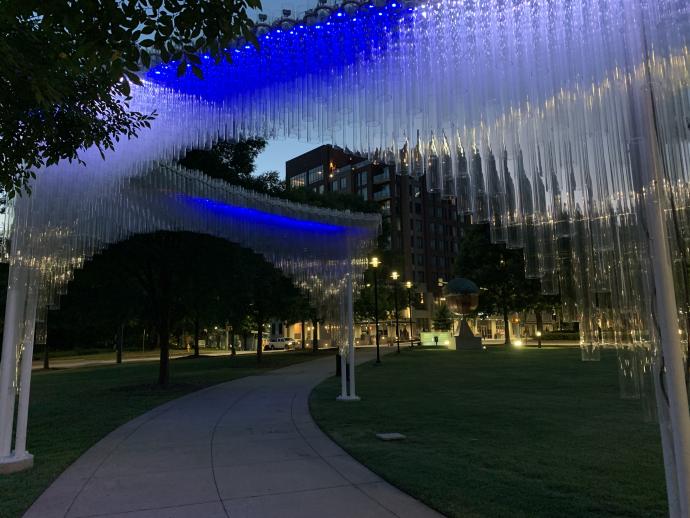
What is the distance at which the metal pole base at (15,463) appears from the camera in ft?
23.5

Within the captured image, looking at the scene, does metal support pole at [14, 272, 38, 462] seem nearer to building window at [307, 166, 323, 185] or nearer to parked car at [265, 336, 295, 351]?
parked car at [265, 336, 295, 351]

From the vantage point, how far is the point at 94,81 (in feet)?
17.9

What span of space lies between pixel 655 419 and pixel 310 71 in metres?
4.23

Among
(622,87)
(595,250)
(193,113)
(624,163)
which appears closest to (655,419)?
(595,250)

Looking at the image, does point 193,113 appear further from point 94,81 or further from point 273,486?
point 273,486

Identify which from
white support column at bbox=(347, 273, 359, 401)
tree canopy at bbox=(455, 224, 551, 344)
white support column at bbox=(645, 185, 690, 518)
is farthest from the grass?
tree canopy at bbox=(455, 224, 551, 344)

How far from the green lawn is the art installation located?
2301 millimetres

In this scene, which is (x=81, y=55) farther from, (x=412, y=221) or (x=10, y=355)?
(x=412, y=221)

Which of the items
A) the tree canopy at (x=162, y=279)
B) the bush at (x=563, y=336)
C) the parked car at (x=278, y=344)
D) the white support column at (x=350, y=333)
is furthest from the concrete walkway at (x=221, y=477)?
the parked car at (x=278, y=344)

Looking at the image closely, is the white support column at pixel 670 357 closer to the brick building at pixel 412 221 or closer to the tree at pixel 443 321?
the tree at pixel 443 321

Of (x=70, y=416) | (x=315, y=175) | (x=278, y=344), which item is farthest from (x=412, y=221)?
(x=70, y=416)

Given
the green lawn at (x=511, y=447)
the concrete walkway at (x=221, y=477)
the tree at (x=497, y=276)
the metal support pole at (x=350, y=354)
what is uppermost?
the tree at (x=497, y=276)

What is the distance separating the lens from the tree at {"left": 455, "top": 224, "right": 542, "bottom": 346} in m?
47.3

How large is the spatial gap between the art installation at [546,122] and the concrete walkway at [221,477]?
2862 mm
